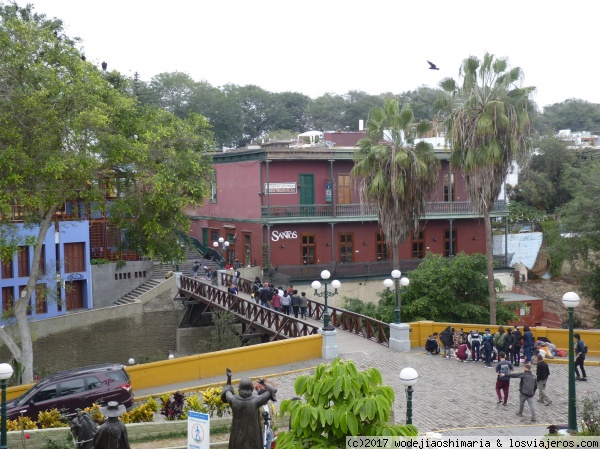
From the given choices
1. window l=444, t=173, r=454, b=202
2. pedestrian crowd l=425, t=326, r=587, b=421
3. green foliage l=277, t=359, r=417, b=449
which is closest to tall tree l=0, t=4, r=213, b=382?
pedestrian crowd l=425, t=326, r=587, b=421

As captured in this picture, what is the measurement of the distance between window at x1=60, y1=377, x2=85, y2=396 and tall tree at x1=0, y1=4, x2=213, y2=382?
6.43 m

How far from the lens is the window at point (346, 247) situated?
40.0 metres

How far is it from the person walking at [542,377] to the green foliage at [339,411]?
11314 mm

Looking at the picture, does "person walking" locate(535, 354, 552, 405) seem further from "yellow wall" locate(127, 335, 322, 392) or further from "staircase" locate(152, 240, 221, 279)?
"staircase" locate(152, 240, 221, 279)

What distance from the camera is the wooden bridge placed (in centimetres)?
2531

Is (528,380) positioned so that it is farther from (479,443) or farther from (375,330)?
(375,330)

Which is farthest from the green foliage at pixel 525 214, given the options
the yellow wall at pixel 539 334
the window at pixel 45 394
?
the window at pixel 45 394

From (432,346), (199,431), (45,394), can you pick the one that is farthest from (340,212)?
(199,431)

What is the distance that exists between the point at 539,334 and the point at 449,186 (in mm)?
18505

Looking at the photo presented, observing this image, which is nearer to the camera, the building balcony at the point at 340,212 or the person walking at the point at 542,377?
the person walking at the point at 542,377

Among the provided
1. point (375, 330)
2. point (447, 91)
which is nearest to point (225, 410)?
point (375, 330)

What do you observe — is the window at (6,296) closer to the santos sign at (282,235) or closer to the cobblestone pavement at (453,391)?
the santos sign at (282,235)

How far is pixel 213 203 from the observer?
45000mm

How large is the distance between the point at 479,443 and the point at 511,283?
29981 millimetres
